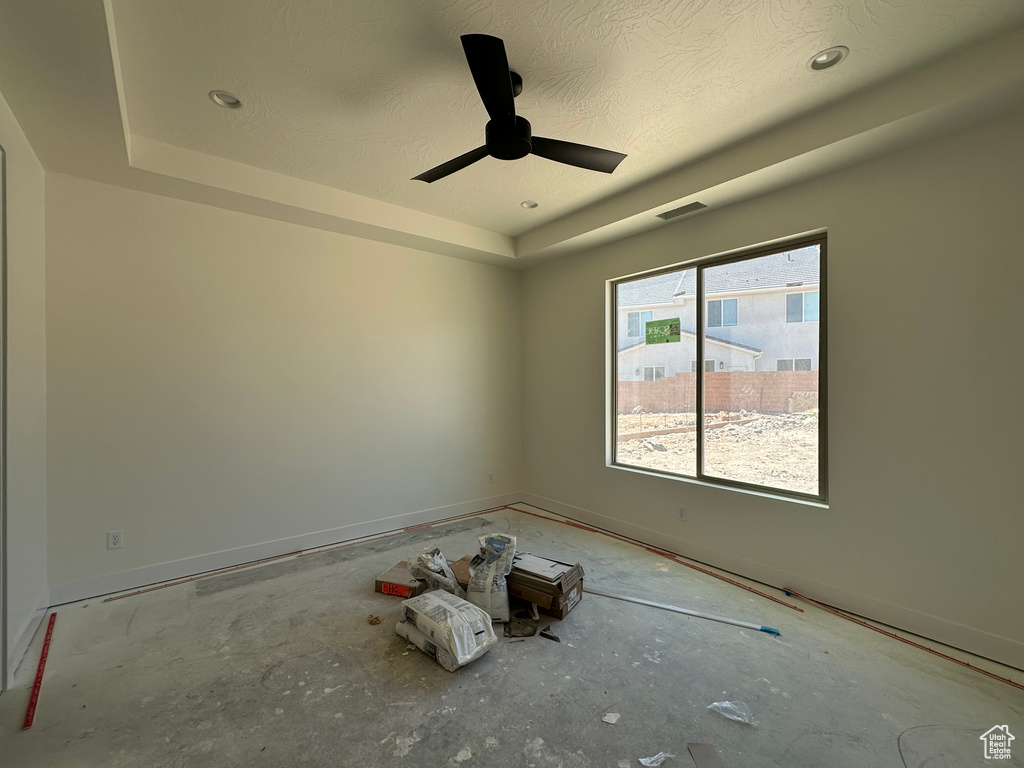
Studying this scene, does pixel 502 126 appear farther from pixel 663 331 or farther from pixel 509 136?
pixel 663 331

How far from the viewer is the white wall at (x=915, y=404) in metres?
2.19

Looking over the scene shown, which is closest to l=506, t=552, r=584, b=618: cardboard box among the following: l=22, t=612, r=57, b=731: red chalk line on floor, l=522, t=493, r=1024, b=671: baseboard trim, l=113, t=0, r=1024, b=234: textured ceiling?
l=522, t=493, r=1024, b=671: baseboard trim

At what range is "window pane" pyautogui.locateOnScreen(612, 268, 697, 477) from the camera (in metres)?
3.71

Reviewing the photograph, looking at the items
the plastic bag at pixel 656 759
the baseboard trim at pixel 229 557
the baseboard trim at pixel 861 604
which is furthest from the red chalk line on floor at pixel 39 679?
the baseboard trim at pixel 861 604

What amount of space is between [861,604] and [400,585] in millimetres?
2920

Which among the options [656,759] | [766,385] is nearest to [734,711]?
[656,759]

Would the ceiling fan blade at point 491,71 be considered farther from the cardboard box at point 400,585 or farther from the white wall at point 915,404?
the cardboard box at point 400,585

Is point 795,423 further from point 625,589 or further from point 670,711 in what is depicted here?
point 670,711

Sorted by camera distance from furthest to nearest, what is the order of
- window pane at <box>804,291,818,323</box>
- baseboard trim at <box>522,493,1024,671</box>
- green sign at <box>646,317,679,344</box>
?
green sign at <box>646,317,679,344</box>
window pane at <box>804,291,818,323</box>
baseboard trim at <box>522,493,1024,671</box>

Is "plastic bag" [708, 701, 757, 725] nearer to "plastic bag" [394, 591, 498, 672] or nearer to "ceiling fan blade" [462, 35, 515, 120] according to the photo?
"plastic bag" [394, 591, 498, 672]

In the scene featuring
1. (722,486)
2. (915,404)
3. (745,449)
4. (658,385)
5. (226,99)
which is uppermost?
(226,99)

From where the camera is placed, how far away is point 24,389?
7.68 ft

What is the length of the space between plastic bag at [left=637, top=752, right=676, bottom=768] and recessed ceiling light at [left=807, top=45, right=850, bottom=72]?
3.21 metres

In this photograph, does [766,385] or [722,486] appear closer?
[766,385]
